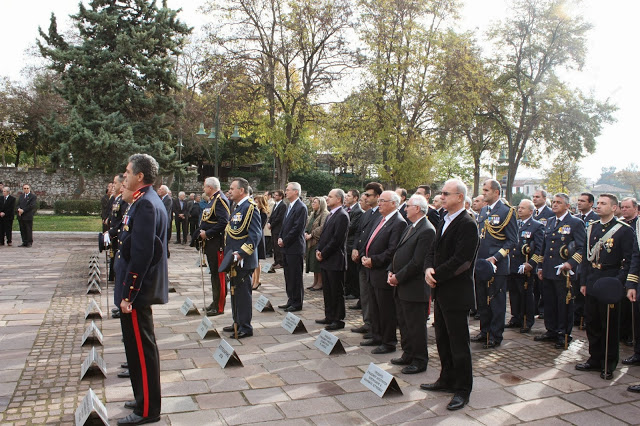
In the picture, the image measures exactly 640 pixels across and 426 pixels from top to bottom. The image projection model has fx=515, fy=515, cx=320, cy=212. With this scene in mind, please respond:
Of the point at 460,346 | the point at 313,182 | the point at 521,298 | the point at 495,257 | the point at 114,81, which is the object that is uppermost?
the point at 114,81

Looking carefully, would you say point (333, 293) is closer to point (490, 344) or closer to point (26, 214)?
point (490, 344)

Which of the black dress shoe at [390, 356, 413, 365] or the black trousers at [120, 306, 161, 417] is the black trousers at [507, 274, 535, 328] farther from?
the black trousers at [120, 306, 161, 417]

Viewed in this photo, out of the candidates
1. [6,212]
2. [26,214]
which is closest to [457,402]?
[26,214]

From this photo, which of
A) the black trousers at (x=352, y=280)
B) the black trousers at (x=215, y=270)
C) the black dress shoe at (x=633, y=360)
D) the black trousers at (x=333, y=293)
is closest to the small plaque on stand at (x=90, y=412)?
the black trousers at (x=333, y=293)

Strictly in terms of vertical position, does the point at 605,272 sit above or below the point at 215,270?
above

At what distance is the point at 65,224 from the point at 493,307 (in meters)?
23.2

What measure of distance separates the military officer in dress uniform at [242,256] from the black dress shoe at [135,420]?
2.68m

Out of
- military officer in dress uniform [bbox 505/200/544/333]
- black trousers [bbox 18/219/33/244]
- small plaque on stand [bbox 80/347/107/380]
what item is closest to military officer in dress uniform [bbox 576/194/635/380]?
military officer in dress uniform [bbox 505/200/544/333]

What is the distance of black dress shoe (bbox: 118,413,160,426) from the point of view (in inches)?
158

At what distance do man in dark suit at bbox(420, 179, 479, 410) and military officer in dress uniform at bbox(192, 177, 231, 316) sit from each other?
3.98m

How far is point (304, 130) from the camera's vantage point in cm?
2512

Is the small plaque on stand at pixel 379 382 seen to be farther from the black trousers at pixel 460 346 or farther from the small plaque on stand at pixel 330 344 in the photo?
the small plaque on stand at pixel 330 344

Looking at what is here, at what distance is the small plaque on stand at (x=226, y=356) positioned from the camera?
5.50m

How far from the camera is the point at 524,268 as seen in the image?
7.54 meters
